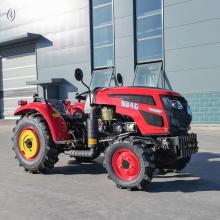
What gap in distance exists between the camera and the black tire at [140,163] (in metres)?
6.05

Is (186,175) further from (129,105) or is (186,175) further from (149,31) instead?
(149,31)

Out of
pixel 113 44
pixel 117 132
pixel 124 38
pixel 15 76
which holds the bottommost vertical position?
pixel 117 132

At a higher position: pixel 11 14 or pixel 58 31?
pixel 11 14

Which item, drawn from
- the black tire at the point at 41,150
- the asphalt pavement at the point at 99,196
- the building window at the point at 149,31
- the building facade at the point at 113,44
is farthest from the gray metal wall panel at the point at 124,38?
the black tire at the point at 41,150

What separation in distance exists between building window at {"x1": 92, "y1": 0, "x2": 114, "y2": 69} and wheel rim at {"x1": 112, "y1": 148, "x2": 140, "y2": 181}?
16989 mm

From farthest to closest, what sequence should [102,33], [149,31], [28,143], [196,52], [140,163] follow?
[102,33] < [149,31] < [196,52] < [28,143] < [140,163]

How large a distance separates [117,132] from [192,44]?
45.1ft

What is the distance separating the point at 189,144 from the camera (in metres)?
6.51

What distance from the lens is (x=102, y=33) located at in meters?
23.5

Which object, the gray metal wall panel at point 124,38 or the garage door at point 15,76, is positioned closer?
the gray metal wall panel at point 124,38

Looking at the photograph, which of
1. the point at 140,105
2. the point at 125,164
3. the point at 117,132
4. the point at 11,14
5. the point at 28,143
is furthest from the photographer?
the point at 11,14

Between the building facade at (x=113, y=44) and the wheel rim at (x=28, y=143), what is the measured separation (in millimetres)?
12691

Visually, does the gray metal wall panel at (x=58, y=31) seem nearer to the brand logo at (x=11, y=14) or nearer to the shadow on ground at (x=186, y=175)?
the brand logo at (x=11, y=14)

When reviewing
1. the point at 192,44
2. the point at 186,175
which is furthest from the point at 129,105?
the point at 192,44
